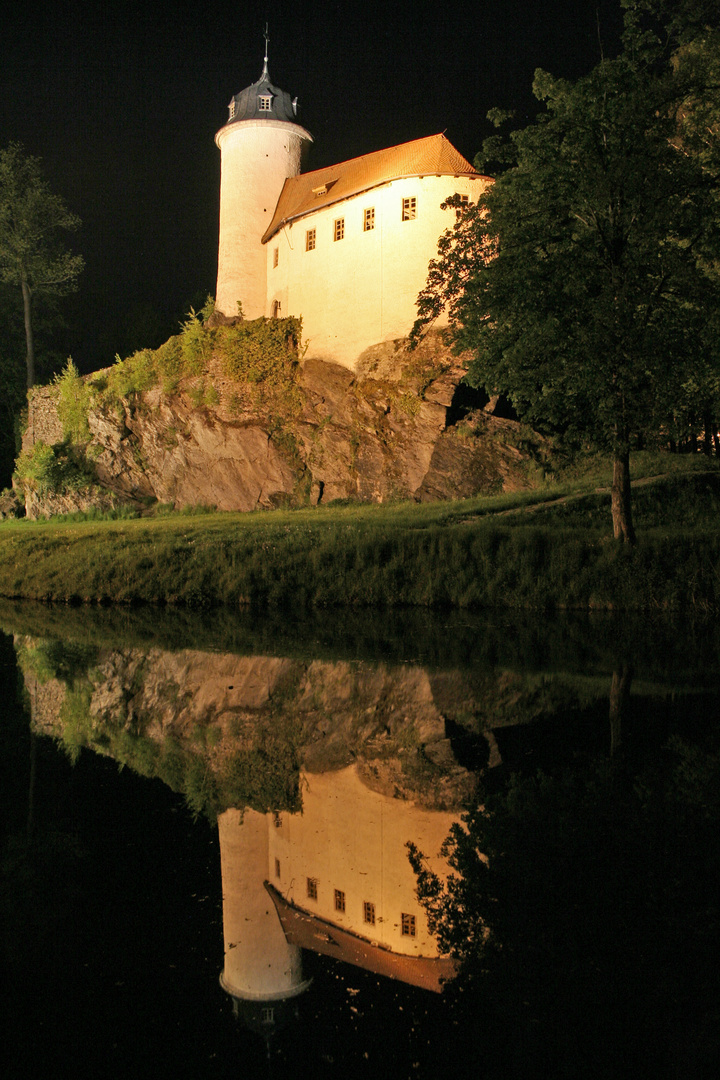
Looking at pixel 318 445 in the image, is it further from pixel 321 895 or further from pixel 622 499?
pixel 321 895

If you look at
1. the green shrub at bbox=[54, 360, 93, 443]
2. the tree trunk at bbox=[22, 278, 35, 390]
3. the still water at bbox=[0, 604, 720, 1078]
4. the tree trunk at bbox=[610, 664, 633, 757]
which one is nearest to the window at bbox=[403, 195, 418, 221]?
the green shrub at bbox=[54, 360, 93, 443]

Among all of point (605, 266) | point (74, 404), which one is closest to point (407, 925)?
point (605, 266)

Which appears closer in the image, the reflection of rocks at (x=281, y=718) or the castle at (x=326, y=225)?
the reflection of rocks at (x=281, y=718)

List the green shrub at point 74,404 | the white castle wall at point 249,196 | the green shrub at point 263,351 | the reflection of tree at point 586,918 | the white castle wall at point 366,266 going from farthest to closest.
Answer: the green shrub at point 74,404
the white castle wall at point 249,196
the green shrub at point 263,351
the white castle wall at point 366,266
the reflection of tree at point 586,918

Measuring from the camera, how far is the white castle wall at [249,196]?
131ft

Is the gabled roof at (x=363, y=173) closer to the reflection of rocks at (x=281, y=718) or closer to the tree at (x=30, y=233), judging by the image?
the tree at (x=30, y=233)

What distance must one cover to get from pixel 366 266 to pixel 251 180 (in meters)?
10.6

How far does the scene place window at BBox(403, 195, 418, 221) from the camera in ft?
109

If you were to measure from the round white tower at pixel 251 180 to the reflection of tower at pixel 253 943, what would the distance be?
3767cm

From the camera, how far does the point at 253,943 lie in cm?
333

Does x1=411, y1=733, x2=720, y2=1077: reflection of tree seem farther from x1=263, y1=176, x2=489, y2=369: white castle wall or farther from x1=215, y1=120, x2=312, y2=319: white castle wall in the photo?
x1=215, y1=120, x2=312, y2=319: white castle wall

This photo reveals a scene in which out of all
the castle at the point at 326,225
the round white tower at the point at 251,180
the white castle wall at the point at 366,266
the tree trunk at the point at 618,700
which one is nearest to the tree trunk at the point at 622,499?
the tree trunk at the point at 618,700

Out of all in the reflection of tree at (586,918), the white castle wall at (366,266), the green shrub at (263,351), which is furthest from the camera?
the green shrub at (263,351)

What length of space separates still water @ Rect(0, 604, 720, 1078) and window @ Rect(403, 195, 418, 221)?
28948mm
